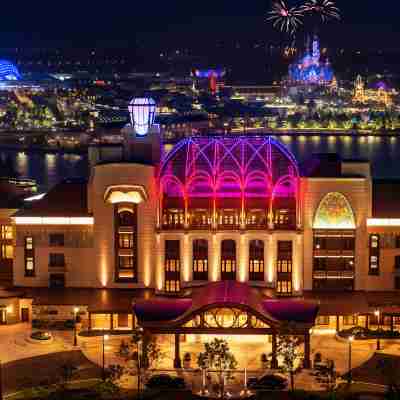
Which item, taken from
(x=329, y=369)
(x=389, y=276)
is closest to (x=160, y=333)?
(x=329, y=369)

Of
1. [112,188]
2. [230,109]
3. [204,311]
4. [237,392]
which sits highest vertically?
[230,109]

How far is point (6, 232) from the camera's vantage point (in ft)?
61.3

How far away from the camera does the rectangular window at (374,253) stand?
55.0ft

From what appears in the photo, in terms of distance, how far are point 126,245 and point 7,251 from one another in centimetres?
306

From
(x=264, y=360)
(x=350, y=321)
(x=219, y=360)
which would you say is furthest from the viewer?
(x=350, y=321)

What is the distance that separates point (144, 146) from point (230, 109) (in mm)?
80452

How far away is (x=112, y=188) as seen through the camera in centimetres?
1684

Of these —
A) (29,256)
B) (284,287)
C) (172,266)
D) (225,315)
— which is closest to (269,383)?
(225,315)

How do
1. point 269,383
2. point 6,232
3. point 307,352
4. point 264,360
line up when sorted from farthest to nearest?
point 6,232
point 264,360
point 307,352
point 269,383

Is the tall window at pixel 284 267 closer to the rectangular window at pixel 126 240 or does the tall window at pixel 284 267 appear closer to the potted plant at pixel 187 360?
the rectangular window at pixel 126 240

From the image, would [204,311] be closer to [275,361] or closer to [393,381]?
[275,361]

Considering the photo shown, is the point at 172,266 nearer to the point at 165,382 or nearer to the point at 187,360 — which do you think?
the point at 187,360

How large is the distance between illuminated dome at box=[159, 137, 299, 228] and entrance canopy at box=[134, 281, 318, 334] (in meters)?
2.79

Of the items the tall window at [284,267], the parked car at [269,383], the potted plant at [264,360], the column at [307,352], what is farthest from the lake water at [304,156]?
the parked car at [269,383]
